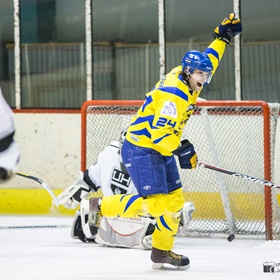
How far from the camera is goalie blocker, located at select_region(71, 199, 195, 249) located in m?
5.86

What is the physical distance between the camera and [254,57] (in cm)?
809

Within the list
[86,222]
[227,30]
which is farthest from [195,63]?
[86,222]

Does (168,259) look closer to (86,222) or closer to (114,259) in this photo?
(114,259)

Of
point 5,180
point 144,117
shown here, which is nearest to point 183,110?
point 144,117

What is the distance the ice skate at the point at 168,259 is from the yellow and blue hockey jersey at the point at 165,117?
0.50 meters

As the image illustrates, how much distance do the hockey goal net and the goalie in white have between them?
1.60 feet

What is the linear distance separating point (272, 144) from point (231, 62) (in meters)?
2.00

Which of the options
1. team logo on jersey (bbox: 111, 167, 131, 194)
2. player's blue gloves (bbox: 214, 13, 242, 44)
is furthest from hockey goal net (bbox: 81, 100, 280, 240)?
player's blue gloves (bbox: 214, 13, 242, 44)

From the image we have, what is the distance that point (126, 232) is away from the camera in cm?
593

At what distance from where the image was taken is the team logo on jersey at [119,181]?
611cm

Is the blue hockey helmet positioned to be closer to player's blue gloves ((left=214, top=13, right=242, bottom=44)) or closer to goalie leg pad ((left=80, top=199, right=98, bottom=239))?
player's blue gloves ((left=214, top=13, right=242, bottom=44))

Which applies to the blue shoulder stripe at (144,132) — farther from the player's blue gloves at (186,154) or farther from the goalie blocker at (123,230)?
the goalie blocker at (123,230)

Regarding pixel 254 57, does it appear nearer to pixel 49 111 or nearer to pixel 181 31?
pixel 181 31

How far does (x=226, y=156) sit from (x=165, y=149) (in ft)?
7.17
